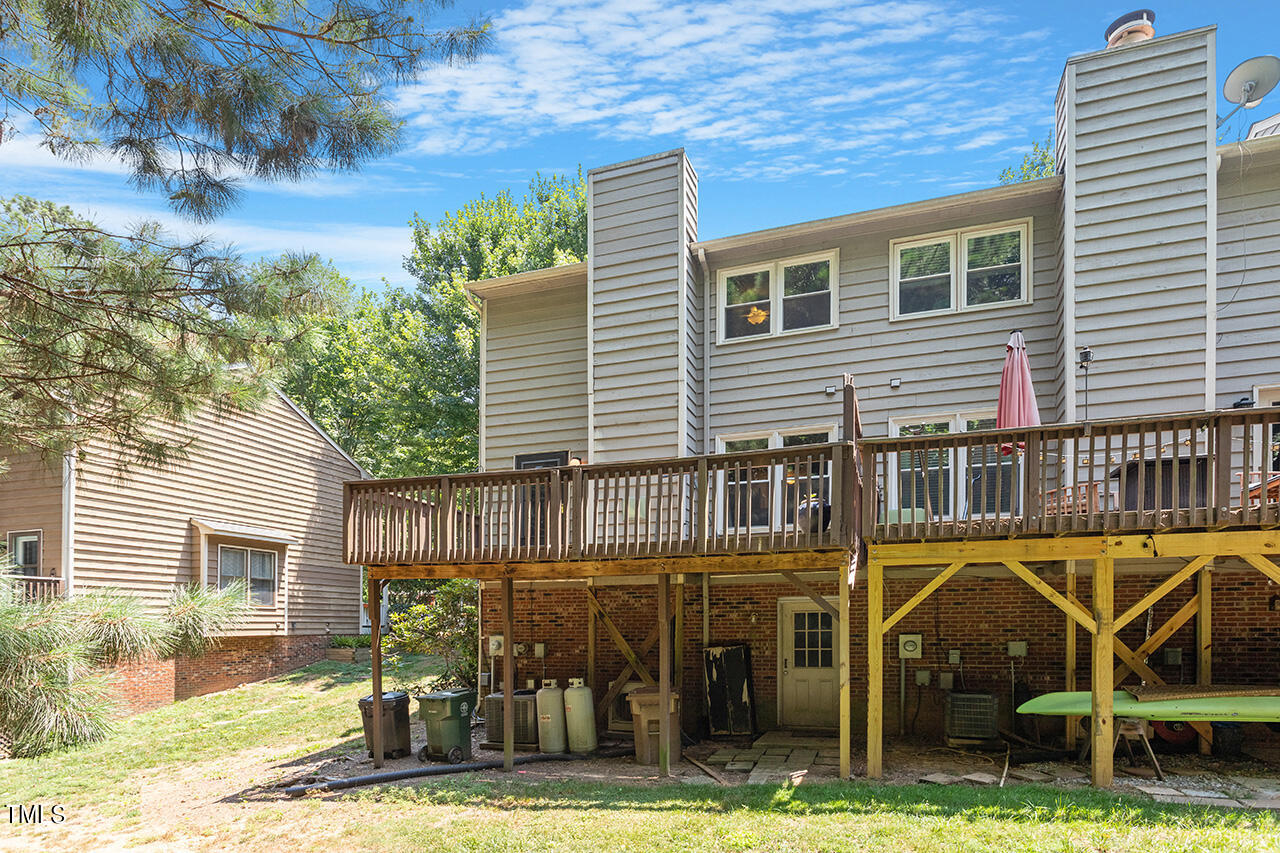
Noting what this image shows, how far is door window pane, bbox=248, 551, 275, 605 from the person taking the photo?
17.7 meters

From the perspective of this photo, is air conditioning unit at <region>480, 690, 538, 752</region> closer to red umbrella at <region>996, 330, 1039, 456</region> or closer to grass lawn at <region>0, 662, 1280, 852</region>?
grass lawn at <region>0, 662, 1280, 852</region>

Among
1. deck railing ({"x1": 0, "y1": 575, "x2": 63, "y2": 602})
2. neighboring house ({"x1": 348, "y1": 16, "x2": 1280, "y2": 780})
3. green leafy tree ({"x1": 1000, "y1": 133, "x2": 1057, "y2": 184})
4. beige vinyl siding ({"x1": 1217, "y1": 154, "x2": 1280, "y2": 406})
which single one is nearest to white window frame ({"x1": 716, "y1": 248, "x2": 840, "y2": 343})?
neighboring house ({"x1": 348, "y1": 16, "x2": 1280, "y2": 780})

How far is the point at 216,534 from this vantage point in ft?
54.7

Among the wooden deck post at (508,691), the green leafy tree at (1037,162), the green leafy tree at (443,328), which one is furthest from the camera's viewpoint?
the green leafy tree at (1037,162)

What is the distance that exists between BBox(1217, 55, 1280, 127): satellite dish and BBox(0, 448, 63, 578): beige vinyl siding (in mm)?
17490

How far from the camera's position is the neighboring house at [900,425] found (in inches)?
334

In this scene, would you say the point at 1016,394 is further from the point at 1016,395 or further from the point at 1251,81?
the point at 1251,81

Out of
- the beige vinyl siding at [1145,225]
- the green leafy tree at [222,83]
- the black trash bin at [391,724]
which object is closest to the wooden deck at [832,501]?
the beige vinyl siding at [1145,225]

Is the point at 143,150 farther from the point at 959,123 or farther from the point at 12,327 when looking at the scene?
the point at 959,123

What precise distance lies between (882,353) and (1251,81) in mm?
5333

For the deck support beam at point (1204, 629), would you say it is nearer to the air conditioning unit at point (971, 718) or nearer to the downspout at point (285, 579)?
the air conditioning unit at point (971, 718)

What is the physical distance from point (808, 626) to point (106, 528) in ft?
37.9

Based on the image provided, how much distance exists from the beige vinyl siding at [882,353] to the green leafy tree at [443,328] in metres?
10.7

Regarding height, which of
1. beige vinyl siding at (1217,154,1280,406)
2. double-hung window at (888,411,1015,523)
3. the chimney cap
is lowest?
double-hung window at (888,411,1015,523)
